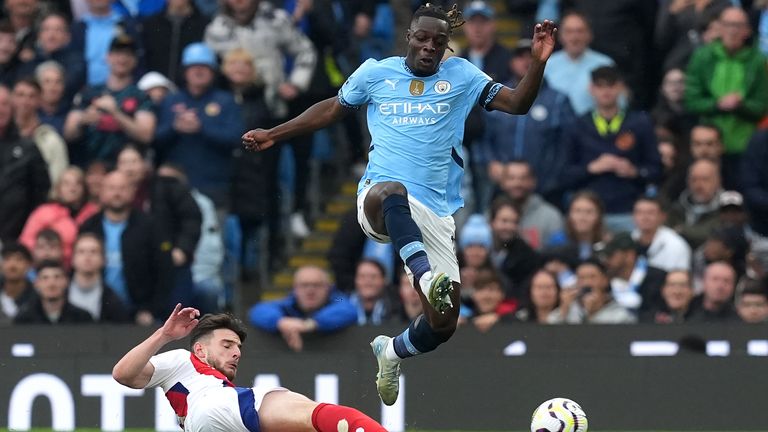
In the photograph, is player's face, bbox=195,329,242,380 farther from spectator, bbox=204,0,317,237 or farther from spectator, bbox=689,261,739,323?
spectator, bbox=204,0,317,237

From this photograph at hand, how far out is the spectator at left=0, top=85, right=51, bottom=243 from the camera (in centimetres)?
1823

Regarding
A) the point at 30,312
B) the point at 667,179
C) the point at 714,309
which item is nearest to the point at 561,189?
the point at 667,179

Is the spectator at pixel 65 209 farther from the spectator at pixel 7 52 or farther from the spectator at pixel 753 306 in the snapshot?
the spectator at pixel 753 306

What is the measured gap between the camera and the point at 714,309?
53.9ft

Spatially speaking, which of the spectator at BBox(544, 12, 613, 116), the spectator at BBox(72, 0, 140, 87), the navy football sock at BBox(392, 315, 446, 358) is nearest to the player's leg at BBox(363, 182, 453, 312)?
the navy football sock at BBox(392, 315, 446, 358)

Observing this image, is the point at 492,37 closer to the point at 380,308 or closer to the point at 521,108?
the point at 380,308

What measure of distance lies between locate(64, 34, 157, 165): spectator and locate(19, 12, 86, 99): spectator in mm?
369

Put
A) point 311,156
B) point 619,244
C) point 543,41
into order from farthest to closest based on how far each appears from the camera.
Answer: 1. point 311,156
2. point 619,244
3. point 543,41

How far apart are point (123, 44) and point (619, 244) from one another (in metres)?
5.03

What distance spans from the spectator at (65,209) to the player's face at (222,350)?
579 cm

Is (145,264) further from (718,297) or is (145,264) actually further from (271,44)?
(718,297)

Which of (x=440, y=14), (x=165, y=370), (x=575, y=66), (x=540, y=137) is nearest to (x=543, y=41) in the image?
(x=440, y=14)

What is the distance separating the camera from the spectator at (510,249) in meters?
17.1

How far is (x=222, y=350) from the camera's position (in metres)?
12.2
